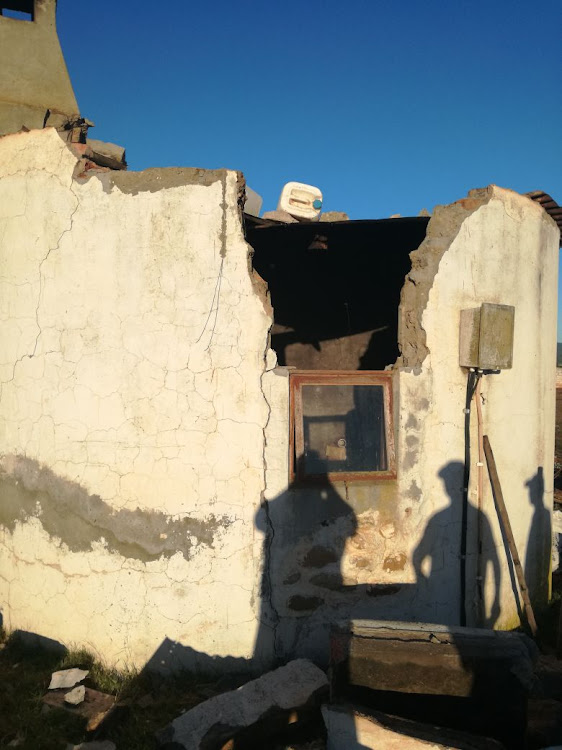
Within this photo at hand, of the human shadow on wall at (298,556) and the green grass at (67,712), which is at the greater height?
the human shadow on wall at (298,556)

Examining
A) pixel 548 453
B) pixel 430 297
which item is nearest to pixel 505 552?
pixel 548 453

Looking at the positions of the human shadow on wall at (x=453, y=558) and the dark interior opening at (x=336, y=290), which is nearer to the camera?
the human shadow on wall at (x=453, y=558)

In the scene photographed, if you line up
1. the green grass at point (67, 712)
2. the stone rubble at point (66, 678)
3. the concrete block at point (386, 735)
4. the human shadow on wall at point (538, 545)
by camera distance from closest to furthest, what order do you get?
1. the concrete block at point (386, 735)
2. the green grass at point (67, 712)
3. the stone rubble at point (66, 678)
4. the human shadow on wall at point (538, 545)

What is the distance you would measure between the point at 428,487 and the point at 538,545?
81.0 inches

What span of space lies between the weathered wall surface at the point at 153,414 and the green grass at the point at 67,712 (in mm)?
164

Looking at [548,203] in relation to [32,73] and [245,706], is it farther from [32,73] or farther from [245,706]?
[32,73]

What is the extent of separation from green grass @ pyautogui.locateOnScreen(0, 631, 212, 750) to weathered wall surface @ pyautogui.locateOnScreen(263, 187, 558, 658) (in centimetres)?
86

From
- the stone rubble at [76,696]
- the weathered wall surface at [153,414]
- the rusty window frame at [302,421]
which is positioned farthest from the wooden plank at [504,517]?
the stone rubble at [76,696]

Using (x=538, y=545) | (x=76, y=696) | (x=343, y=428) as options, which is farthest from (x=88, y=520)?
(x=538, y=545)

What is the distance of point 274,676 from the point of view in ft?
13.3

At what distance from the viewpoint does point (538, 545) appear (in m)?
6.09

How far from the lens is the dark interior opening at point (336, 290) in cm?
639

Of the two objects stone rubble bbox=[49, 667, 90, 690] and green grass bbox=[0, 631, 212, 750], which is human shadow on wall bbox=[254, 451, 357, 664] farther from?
stone rubble bbox=[49, 667, 90, 690]

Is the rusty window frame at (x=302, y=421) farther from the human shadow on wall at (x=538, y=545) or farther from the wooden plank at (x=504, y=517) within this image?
the human shadow on wall at (x=538, y=545)
